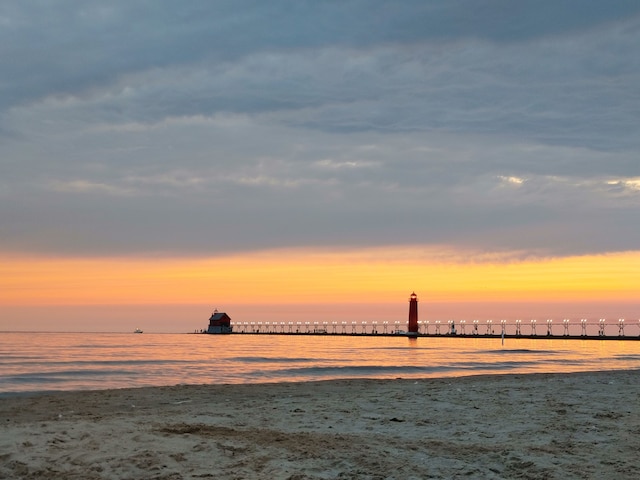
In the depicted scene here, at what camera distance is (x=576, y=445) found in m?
10.1

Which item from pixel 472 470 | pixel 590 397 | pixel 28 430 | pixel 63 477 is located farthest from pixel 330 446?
pixel 590 397

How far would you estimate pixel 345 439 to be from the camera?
10656 mm

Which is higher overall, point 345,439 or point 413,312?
point 413,312

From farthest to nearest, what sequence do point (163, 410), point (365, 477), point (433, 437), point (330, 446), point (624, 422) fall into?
point (163, 410) → point (624, 422) → point (433, 437) → point (330, 446) → point (365, 477)

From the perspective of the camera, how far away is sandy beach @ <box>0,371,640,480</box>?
28.7 ft

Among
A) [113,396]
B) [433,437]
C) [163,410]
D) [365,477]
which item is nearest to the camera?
[365,477]

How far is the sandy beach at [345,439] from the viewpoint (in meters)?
8.76

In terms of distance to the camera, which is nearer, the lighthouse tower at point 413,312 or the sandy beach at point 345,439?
the sandy beach at point 345,439

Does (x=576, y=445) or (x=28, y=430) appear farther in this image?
(x=28, y=430)

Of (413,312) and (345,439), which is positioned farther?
(413,312)

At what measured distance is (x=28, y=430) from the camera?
11375mm

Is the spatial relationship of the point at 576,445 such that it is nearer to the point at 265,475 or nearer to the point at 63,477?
the point at 265,475

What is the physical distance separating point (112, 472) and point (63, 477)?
66 centimetres

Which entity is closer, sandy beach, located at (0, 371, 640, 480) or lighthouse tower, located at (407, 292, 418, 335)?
sandy beach, located at (0, 371, 640, 480)
